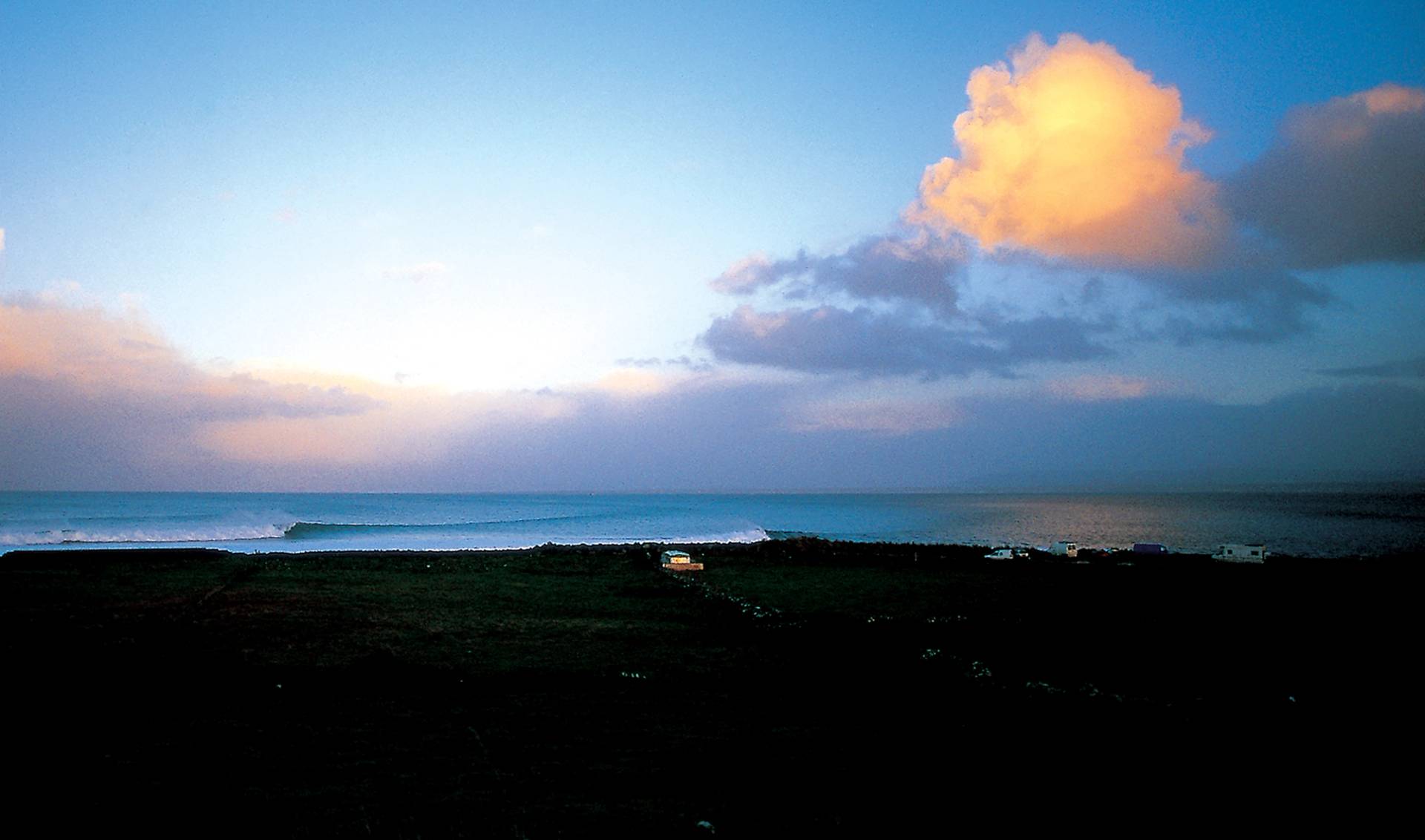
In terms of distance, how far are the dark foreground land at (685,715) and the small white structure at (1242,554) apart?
22.7 metres

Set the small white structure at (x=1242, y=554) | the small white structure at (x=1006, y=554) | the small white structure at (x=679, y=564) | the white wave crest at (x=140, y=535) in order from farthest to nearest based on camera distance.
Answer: the white wave crest at (x=140, y=535) < the small white structure at (x=1006, y=554) < the small white structure at (x=1242, y=554) < the small white structure at (x=679, y=564)

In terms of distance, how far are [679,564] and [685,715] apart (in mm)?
27732

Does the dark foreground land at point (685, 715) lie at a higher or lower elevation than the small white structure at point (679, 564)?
higher

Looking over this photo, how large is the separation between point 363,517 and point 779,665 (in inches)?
3939

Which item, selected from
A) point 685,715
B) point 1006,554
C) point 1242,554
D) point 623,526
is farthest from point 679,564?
point 623,526

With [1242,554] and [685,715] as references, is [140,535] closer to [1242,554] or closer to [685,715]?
[685,715]

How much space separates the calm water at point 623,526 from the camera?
217 ft

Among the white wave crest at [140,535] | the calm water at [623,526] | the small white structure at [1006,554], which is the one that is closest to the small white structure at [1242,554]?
the small white structure at [1006,554]

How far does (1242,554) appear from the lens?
46.3m

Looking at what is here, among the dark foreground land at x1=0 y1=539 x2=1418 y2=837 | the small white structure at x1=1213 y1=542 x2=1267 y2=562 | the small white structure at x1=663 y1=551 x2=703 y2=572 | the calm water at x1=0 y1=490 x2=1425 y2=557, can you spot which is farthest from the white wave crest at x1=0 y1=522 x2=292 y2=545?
the small white structure at x1=1213 y1=542 x2=1267 y2=562

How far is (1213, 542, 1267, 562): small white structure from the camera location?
4522 cm

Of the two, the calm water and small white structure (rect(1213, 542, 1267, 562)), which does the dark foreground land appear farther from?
the calm water

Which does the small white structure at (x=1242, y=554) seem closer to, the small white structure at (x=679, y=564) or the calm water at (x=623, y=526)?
the calm water at (x=623, y=526)

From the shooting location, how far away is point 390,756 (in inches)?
387
